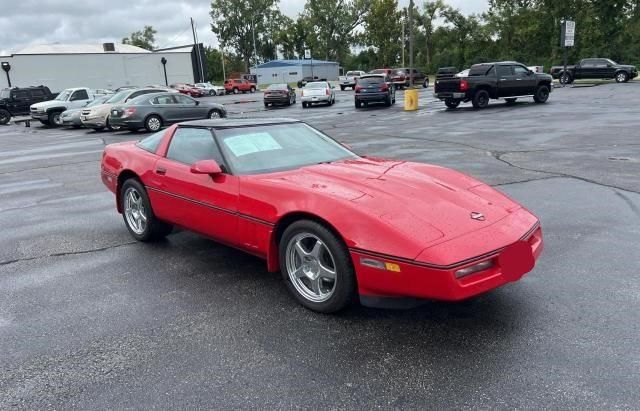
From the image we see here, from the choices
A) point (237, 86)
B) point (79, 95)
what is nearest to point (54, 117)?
point (79, 95)

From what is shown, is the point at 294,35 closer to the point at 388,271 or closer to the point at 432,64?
the point at 432,64

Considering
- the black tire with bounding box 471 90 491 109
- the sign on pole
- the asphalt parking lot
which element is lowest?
the asphalt parking lot

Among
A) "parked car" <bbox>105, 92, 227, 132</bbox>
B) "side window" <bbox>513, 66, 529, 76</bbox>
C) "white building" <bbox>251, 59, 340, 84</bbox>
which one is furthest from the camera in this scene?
"white building" <bbox>251, 59, 340, 84</bbox>

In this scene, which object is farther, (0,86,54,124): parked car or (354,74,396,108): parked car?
(0,86,54,124): parked car

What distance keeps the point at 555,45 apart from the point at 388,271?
68.8m

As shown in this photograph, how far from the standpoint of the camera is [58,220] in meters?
6.57

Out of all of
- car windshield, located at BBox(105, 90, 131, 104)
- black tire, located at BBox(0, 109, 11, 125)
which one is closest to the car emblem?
car windshield, located at BBox(105, 90, 131, 104)

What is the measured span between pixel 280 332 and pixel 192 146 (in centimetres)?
218

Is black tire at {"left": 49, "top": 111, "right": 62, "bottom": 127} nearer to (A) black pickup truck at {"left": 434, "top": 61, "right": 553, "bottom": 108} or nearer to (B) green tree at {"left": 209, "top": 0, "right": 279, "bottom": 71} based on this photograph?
(A) black pickup truck at {"left": 434, "top": 61, "right": 553, "bottom": 108}

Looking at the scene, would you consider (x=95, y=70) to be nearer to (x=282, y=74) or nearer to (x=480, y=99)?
(x=282, y=74)

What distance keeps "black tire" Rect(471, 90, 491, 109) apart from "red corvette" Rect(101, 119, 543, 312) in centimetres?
1948

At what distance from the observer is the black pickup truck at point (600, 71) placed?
1438 inches

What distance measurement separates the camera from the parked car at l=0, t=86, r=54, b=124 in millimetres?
28641

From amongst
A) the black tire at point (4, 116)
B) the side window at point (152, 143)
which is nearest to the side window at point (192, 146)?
the side window at point (152, 143)
